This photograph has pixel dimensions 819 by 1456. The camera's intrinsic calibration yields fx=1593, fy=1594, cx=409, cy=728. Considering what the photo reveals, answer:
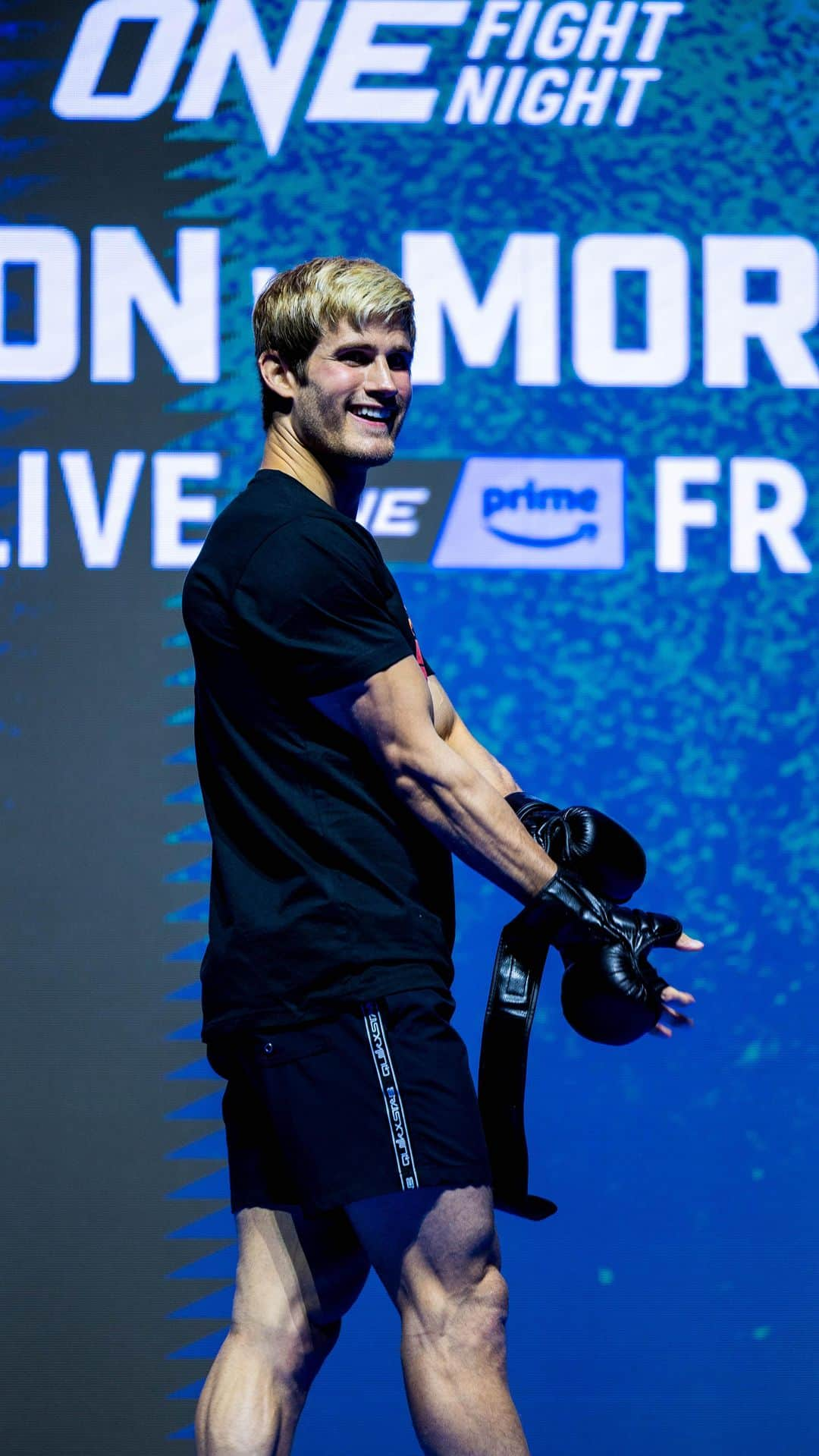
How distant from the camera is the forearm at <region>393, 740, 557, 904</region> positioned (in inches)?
60.4

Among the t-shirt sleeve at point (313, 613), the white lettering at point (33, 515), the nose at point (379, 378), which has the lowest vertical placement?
the t-shirt sleeve at point (313, 613)

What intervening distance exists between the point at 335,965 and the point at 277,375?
0.65 m

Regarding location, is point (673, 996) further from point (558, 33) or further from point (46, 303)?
point (558, 33)

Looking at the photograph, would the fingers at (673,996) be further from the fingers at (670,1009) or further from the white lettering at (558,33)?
the white lettering at (558,33)

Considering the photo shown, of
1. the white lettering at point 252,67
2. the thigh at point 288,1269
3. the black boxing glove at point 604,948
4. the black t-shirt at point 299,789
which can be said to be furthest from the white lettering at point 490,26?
the thigh at point 288,1269

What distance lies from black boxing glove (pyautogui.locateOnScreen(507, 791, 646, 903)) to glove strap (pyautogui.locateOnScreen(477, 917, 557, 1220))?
0.35 ft

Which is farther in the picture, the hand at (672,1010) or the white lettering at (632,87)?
the white lettering at (632,87)

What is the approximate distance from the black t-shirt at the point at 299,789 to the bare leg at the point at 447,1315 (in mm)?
205

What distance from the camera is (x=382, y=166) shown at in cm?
267

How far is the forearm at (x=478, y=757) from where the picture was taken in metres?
1.95

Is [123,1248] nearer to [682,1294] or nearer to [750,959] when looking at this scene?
[682,1294]

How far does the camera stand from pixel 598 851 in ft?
5.69

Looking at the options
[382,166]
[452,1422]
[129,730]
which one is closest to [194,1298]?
[129,730]

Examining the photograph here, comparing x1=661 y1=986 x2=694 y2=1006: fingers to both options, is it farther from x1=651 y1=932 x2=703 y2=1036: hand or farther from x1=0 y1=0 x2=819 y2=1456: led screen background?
x1=0 y1=0 x2=819 y2=1456: led screen background
